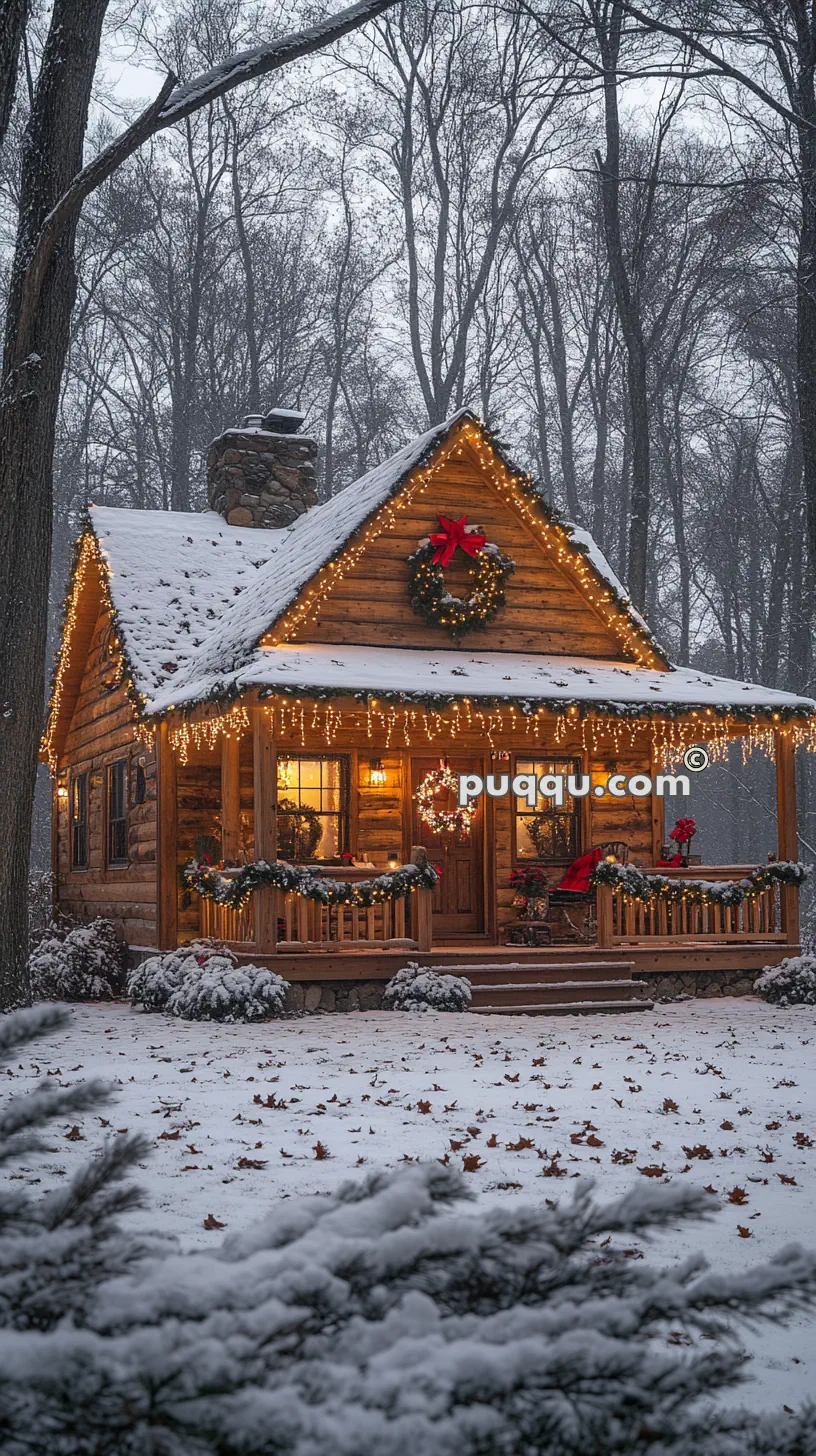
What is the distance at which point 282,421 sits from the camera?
22000 mm

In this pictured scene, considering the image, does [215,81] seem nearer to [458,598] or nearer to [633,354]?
[458,598]

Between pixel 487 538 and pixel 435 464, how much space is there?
1.20m

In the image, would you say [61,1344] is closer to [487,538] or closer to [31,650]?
[31,650]

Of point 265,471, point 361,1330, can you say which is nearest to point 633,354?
point 265,471

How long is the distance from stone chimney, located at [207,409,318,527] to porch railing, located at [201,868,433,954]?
26.3 ft

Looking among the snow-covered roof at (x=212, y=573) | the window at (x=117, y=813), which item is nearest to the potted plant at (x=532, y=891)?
the snow-covered roof at (x=212, y=573)

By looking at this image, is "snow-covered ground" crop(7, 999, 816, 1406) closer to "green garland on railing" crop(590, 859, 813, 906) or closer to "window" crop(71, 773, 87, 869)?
"green garland on railing" crop(590, 859, 813, 906)

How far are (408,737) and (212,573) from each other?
412 cm

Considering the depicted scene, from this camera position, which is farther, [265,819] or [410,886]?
[410,886]

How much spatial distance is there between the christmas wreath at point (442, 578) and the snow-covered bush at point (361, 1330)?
14634 mm

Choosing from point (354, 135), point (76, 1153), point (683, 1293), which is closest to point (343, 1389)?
point (683, 1293)

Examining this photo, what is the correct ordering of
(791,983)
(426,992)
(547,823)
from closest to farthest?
(426,992)
(791,983)
(547,823)

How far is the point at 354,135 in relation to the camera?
29938 millimetres

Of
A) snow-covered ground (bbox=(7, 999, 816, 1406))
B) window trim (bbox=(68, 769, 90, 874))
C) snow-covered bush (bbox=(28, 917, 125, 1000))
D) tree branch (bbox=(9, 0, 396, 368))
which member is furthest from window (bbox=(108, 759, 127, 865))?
tree branch (bbox=(9, 0, 396, 368))
